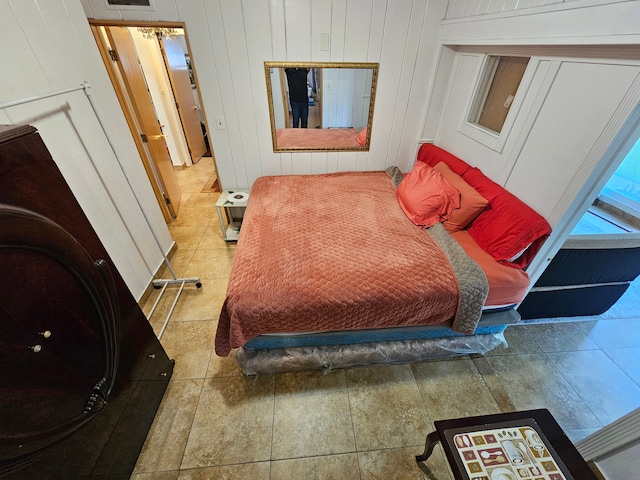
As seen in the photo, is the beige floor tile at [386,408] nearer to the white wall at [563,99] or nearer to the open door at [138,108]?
the white wall at [563,99]

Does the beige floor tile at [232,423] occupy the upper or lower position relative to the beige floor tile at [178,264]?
lower

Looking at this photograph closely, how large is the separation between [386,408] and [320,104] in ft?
8.98

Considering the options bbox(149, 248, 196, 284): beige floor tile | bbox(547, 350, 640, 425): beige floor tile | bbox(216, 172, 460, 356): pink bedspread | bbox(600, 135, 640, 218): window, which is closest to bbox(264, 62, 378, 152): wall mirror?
bbox(216, 172, 460, 356): pink bedspread

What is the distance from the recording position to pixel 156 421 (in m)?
1.49

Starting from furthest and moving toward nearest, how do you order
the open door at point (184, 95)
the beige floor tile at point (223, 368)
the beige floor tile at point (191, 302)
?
the open door at point (184, 95), the beige floor tile at point (191, 302), the beige floor tile at point (223, 368)

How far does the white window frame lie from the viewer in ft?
5.64

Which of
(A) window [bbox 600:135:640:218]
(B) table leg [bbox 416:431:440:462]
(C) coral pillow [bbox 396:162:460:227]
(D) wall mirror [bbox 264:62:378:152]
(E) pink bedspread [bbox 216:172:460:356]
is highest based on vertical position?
(D) wall mirror [bbox 264:62:378:152]

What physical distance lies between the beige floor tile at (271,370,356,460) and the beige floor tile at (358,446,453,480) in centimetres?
11

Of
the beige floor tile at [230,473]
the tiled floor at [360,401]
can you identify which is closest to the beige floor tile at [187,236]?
the tiled floor at [360,401]

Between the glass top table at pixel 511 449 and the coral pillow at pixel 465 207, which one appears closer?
the glass top table at pixel 511 449

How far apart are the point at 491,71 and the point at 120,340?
3106 mm

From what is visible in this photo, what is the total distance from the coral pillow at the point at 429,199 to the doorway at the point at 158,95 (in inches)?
86.3

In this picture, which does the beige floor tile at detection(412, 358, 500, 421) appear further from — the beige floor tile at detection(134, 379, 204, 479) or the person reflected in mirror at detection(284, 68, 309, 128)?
the person reflected in mirror at detection(284, 68, 309, 128)

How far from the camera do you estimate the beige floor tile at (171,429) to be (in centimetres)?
134
